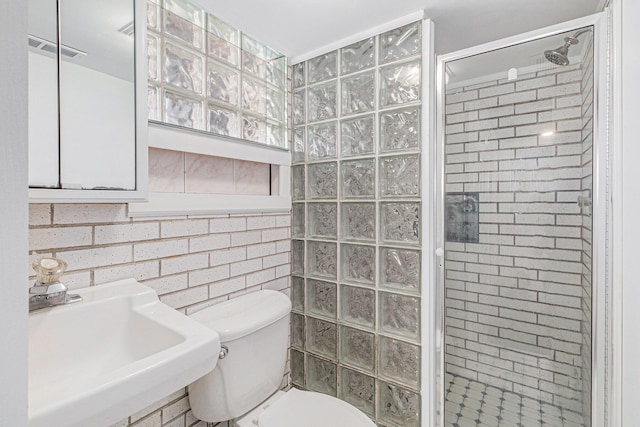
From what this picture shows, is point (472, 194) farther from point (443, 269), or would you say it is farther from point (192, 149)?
point (192, 149)

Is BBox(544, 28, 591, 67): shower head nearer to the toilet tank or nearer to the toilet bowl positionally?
the toilet tank

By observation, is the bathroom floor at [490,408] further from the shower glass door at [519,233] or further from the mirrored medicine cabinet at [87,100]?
the mirrored medicine cabinet at [87,100]

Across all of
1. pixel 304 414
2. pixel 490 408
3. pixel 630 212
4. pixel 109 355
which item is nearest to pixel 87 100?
pixel 109 355

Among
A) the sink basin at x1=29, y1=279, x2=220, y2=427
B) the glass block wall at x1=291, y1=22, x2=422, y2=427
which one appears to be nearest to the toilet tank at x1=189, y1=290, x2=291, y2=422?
the sink basin at x1=29, y1=279, x2=220, y2=427

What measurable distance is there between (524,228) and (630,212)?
348mm

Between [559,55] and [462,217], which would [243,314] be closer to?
[462,217]

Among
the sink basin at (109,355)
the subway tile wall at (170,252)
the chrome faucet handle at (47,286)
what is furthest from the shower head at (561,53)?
the chrome faucet handle at (47,286)

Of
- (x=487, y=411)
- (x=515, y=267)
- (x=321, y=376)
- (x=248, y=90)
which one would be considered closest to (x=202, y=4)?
(x=248, y=90)

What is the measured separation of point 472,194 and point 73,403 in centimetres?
155

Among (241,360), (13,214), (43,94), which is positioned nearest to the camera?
(13,214)

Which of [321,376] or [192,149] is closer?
[192,149]

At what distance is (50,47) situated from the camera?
885 millimetres

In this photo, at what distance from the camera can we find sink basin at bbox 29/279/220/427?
0.62 meters

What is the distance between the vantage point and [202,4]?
1388mm
